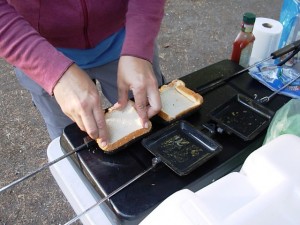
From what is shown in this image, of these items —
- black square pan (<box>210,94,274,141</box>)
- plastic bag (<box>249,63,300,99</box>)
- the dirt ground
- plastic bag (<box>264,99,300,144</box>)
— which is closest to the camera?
plastic bag (<box>264,99,300,144</box>)

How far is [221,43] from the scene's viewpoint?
2.34 m

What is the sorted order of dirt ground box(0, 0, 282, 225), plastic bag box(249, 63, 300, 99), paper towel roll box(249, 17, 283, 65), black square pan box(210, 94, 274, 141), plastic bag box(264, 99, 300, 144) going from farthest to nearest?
dirt ground box(0, 0, 282, 225) < paper towel roll box(249, 17, 283, 65) < plastic bag box(249, 63, 300, 99) < black square pan box(210, 94, 274, 141) < plastic bag box(264, 99, 300, 144)

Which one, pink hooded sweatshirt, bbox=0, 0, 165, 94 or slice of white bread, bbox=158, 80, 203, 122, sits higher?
pink hooded sweatshirt, bbox=0, 0, 165, 94

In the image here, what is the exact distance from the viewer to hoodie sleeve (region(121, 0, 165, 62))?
770mm

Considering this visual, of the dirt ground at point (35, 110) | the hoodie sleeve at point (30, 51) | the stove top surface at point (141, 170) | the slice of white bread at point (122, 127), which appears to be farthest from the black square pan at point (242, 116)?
the dirt ground at point (35, 110)

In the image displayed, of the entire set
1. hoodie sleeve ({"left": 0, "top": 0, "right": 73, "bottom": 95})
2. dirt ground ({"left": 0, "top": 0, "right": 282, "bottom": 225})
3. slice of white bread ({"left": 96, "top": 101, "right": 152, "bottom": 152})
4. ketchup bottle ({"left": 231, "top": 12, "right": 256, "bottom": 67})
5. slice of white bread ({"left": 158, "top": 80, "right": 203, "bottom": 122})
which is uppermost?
hoodie sleeve ({"left": 0, "top": 0, "right": 73, "bottom": 95})

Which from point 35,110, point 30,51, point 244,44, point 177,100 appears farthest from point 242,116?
point 35,110

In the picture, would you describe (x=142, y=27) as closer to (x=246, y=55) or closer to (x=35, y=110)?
(x=246, y=55)

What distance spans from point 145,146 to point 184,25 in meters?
1.97

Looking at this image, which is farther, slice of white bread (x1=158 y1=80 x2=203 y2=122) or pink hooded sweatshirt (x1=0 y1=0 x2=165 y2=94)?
slice of white bread (x1=158 y1=80 x2=203 y2=122)

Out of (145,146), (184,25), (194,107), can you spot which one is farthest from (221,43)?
(145,146)

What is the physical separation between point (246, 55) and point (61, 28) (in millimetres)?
518

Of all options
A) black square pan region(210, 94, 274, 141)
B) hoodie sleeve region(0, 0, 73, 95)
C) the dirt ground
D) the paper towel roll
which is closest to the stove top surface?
black square pan region(210, 94, 274, 141)

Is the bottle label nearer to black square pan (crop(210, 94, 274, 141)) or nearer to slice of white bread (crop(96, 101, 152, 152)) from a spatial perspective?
black square pan (crop(210, 94, 274, 141))
